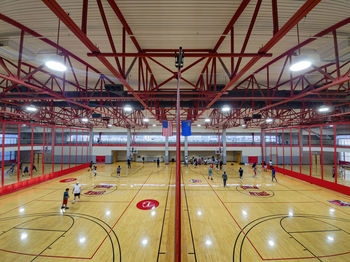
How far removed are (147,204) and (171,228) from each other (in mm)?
3578

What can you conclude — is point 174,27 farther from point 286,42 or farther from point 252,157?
point 252,157

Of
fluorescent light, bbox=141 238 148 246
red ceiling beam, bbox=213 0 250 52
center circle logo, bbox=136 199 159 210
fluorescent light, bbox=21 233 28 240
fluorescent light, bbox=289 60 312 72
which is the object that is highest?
red ceiling beam, bbox=213 0 250 52

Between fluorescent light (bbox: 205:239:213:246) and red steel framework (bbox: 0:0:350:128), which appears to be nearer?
red steel framework (bbox: 0:0:350:128)

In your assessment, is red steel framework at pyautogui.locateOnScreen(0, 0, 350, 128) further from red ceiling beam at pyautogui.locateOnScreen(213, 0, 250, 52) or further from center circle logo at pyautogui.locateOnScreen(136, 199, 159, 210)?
center circle logo at pyautogui.locateOnScreen(136, 199, 159, 210)

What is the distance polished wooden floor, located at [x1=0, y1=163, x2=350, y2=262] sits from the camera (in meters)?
6.18

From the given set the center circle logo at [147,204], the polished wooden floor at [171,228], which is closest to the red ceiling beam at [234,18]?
the polished wooden floor at [171,228]

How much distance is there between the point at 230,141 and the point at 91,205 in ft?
98.9

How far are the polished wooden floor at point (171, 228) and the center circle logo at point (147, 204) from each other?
36cm

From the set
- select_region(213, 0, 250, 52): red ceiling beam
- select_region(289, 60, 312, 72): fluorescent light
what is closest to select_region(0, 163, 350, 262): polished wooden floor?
select_region(289, 60, 312, 72): fluorescent light

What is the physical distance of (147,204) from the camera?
10.9 m

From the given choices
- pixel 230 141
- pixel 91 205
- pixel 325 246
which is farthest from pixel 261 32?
pixel 230 141

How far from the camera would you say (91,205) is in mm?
10773

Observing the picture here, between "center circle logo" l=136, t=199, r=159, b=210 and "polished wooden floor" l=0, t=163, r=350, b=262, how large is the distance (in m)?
0.36

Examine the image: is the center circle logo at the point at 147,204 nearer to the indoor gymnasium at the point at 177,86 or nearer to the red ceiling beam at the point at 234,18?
the indoor gymnasium at the point at 177,86
